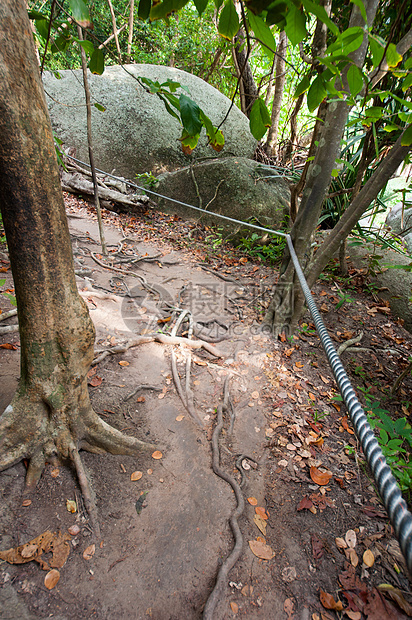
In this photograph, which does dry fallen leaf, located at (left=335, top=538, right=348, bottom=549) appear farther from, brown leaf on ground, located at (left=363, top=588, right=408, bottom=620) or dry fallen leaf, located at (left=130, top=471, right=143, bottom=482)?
dry fallen leaf, located at (left=130, top=471, right=143, bottom=482)

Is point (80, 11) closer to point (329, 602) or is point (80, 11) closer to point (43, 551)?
point (43, 551)

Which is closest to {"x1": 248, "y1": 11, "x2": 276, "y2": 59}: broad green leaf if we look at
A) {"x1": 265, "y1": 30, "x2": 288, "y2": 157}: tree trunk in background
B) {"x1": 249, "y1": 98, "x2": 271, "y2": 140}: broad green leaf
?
{"x1": 249, "y1": 98, "x2": 271, "y2": 140}: broad green leaf

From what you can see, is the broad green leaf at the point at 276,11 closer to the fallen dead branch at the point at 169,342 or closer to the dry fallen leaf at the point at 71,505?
the dry fallen leaf at the point at 71,505

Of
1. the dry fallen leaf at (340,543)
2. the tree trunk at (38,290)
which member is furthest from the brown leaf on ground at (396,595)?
the tree trunk at (38,290)

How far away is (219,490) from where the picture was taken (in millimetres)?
1910

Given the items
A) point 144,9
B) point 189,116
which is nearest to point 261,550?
point 189,116

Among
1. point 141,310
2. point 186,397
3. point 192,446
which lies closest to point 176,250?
point 141,310

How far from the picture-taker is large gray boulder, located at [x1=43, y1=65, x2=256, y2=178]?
6883 mm

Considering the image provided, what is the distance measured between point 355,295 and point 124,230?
4.18 metres

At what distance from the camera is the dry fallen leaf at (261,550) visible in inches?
63.3

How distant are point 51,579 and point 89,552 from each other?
0.58 ft

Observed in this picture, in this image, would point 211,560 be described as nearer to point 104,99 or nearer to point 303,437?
point 303,437

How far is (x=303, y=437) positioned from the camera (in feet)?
7.52

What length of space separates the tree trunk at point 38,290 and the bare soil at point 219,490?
17 centimetres
